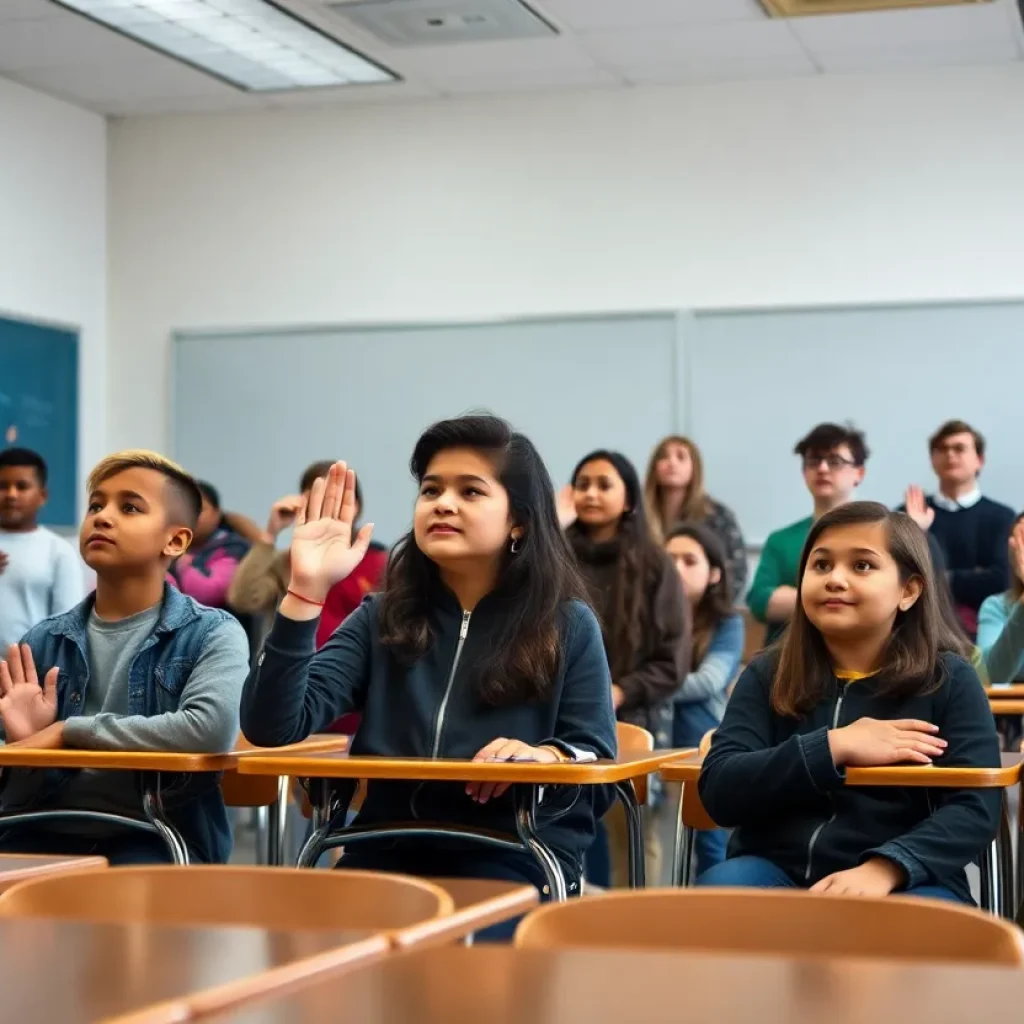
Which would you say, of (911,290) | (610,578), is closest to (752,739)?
(610,578)

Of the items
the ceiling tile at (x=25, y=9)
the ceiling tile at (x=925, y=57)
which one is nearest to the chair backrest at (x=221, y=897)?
the ceiling tile at (x=25, y=9)

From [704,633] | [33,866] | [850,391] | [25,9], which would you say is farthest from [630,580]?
[25,9]

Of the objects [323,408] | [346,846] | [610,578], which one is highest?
[323,408]

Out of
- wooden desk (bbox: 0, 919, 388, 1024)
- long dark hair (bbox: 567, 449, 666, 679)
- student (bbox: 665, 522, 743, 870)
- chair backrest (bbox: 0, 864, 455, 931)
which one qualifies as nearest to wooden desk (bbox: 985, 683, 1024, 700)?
student (bbox: 665, 522, 743, 870)

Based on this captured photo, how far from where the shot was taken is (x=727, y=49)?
258 inches

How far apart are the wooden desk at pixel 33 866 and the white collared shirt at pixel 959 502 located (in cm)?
456

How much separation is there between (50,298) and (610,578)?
3962 millimetres

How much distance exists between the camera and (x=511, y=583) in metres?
2.92

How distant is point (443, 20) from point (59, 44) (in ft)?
5.07

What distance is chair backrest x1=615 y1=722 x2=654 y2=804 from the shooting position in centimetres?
313

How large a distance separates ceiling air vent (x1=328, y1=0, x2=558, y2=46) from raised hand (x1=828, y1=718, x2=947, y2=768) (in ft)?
13.2

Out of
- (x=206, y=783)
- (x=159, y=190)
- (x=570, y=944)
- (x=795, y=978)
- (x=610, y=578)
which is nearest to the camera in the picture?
(x=795, y=978)

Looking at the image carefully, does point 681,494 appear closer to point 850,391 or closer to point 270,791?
point 850,391

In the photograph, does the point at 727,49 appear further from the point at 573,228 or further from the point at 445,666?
the point at 445,666
